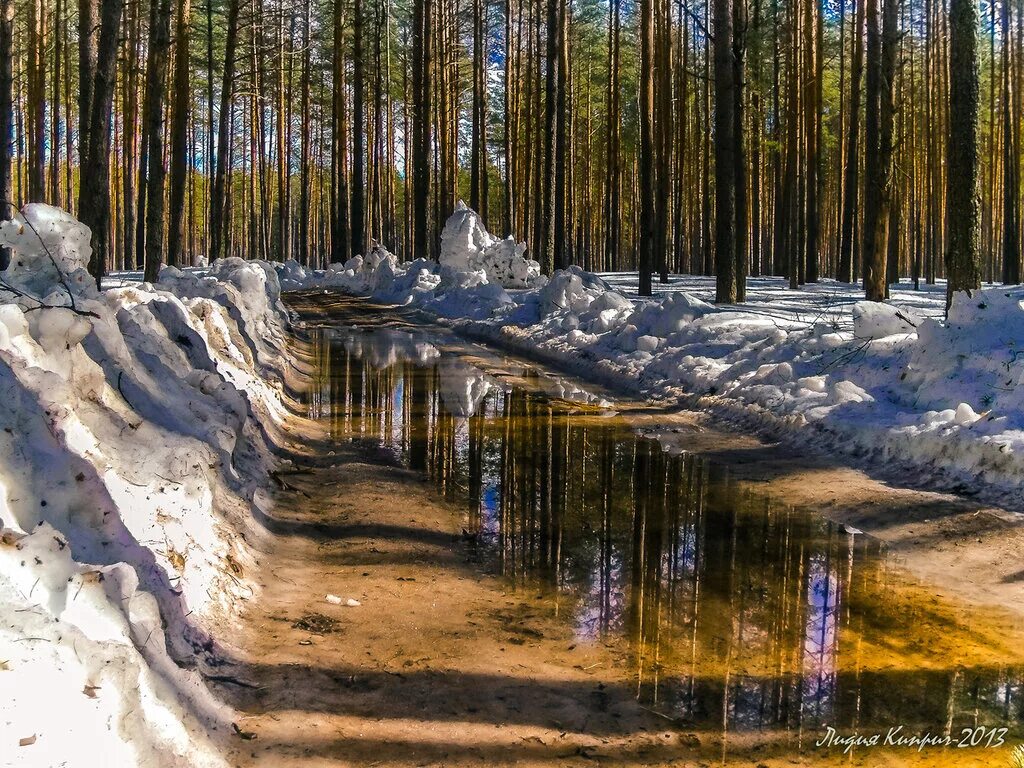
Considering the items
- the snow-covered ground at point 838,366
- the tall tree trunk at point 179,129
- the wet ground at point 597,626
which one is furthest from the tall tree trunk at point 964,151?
the tall tree trunk at point 179,129

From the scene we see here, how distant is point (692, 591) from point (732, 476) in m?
2.54

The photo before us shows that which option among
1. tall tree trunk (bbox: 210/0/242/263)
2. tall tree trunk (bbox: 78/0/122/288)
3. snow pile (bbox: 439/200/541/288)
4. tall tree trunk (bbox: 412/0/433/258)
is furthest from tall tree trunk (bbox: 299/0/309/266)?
tall tree trunk (bbox: 78/0/122/288)

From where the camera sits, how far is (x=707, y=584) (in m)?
4.58

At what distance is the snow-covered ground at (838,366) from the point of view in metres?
6.60

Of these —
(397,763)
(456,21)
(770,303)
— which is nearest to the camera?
(397,763)

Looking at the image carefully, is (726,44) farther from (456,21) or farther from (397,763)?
(456,21)

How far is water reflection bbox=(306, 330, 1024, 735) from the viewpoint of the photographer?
3420 mm

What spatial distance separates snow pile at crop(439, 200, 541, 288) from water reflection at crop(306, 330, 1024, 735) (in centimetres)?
1694

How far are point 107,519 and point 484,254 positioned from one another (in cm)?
2248

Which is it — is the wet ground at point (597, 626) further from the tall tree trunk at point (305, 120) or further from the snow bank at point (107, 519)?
the tall tree trunk at point (305, 120)

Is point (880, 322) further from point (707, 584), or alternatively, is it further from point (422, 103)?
point (422, 103)

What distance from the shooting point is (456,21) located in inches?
1471

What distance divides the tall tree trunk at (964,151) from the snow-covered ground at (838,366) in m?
0.57

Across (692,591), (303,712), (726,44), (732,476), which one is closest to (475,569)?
(692,591)
